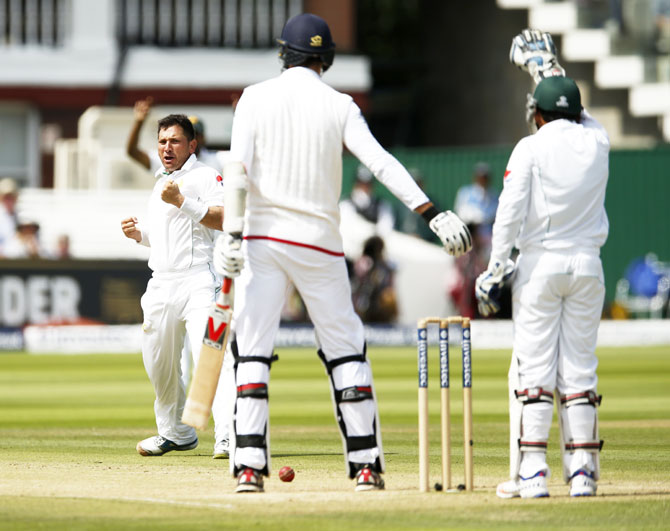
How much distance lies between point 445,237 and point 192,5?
2228cm

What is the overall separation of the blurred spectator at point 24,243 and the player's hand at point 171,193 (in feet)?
42.8

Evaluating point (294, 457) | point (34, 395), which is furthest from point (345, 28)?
point (294, 457)

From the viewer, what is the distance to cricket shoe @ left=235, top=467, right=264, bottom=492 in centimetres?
666

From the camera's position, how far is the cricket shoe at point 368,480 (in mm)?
6746

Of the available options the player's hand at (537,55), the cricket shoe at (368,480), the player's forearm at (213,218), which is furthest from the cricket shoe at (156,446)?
the player's hand at (537,55)

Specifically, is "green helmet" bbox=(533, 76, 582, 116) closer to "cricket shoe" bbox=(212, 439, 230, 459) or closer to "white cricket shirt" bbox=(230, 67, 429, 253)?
"white cricket shirt" bbox=(230, 67, 429, 253)

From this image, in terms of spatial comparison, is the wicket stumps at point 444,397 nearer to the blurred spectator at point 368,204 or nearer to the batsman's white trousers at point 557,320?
the batsman's white trousers at point 557,320

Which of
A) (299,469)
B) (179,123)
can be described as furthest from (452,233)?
(179,123)

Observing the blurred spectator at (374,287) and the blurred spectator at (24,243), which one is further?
the blurred spectator at (24,243)

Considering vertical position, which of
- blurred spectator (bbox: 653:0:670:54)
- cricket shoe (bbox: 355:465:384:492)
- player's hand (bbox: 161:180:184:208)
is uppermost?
blurred spectator (bbox: 653:0:670:54)

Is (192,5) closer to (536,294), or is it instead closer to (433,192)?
(433,192)

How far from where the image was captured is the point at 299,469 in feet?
25.2

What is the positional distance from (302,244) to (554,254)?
1117 mm

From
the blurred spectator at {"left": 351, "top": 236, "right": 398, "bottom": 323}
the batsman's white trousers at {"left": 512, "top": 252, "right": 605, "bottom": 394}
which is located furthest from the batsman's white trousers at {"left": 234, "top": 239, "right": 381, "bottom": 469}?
the blurred spectator at {"left": 351, "top": 236, "right": 398, "bottom": 323}
